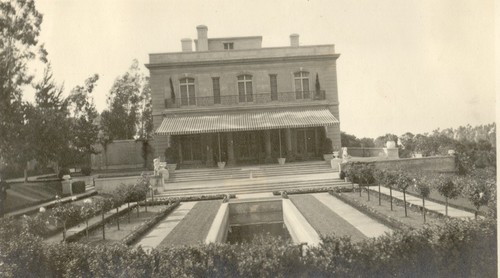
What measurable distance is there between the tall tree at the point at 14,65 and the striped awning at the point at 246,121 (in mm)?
10896

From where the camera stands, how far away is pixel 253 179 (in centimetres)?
2114

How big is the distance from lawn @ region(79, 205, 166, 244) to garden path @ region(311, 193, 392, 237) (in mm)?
6264

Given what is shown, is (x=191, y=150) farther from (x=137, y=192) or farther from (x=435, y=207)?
(x=435, y=207)

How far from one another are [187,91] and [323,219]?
15363 millimetres

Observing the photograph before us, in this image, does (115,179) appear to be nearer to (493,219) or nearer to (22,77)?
(22,77)

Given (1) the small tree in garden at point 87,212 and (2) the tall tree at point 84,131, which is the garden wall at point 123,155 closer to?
(2) the tall tree at point 84,131

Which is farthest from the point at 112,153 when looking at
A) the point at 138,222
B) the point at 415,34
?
the point at 415,34

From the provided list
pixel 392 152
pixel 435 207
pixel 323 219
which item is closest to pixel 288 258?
pixel 323 219

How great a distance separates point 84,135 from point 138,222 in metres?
16.0

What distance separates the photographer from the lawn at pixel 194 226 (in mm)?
10977

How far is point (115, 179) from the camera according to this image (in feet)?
68.5

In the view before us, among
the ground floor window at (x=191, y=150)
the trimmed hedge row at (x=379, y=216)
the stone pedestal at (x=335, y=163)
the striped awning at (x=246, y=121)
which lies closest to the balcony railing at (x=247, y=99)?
the striped awning at (x=246, y=121)

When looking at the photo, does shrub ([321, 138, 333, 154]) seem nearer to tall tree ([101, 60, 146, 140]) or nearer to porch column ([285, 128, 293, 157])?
porch column ([285, 128, 293, 157])

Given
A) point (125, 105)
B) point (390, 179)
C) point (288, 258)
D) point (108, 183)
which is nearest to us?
point (288, 258)
